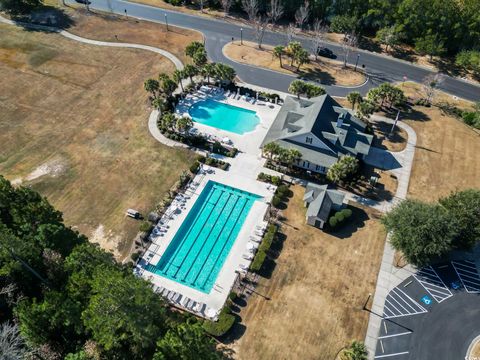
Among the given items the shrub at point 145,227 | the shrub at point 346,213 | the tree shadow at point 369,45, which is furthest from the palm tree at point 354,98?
the shrub at point 145,227

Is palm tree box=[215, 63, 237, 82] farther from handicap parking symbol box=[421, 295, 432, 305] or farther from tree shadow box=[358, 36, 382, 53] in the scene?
handicap parking symbol box=[421, 295, 432, 305]

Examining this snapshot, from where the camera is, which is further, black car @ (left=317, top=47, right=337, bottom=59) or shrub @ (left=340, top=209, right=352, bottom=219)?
black car @ (left=317, top=47, right=337, bottom=59)

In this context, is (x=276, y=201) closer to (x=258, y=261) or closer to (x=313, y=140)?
(x=258, y=261)

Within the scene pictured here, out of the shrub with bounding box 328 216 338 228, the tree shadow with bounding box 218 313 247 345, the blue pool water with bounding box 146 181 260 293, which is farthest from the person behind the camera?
the shrub with bounding box 328 216 338 228

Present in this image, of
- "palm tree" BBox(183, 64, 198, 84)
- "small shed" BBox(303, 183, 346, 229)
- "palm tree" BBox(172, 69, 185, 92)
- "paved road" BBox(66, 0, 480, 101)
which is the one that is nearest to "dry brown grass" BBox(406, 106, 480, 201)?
"paved road" BBox(66, 0, 480, 101)

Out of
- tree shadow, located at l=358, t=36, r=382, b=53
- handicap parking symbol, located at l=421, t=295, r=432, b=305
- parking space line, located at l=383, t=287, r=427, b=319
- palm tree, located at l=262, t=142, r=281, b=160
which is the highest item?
tree shadow, located at l=358, t=36, r=382, b=53

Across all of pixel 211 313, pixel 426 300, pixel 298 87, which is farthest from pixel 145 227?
pixel 298 87

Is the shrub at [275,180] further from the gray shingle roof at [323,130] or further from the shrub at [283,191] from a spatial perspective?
the gray shingle roof at [323,130]
